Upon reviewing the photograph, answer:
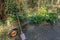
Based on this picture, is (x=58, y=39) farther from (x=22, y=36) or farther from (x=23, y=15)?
(x=23, y=15)

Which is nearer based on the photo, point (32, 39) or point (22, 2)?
point (32, 39)

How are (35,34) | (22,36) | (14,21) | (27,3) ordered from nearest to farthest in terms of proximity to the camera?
(22,36), (35,34), (14,21), (27,3)

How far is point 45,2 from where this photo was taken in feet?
24.1

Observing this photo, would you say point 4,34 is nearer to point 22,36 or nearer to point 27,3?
point 22,36

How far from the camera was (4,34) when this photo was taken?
19.1ft

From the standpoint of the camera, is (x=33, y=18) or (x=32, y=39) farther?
(x=33, y=18)

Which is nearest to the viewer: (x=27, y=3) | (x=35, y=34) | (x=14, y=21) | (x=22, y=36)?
(x=22, y=36)

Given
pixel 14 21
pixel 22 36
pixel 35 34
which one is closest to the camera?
pixel 22 36

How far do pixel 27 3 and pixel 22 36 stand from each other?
1966 millimetres

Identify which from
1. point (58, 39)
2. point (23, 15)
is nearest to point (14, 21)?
point (23, 15)

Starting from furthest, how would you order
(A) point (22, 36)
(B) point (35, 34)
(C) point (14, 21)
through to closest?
(C) point (14, 21) < (B) point (35, 34) < (A) point (22, 36)

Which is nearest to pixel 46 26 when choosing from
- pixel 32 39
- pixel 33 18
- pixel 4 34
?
pixel 33 18

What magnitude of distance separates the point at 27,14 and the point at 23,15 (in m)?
0.15

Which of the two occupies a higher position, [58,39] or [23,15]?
[23,15]
